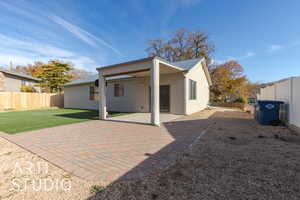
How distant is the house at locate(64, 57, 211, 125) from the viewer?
6649 millimetres

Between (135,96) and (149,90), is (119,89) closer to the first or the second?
(135,96)

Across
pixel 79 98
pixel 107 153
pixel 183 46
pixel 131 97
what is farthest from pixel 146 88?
pixel 183 46

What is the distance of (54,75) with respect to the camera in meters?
21.0

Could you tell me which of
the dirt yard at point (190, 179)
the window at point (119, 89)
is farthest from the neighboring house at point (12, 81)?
the dirt yard at point (190, 179)

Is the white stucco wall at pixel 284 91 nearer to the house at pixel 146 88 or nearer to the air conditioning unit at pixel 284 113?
the air conditioning unit at pixel 284 113

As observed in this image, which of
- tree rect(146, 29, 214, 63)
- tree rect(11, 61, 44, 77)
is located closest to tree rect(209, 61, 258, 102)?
tree rect(146, 29, 214, 63)

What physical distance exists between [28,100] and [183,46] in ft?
78.8

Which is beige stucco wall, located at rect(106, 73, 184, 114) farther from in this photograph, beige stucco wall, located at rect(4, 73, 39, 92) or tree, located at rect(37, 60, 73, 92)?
beige stucco wall, located at rect(4, 73, 39, 92)

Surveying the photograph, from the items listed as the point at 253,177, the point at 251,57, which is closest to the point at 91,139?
the point at 253,177

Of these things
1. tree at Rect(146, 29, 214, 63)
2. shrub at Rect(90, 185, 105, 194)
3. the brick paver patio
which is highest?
tree at Rect(146, 29, 214, 63)

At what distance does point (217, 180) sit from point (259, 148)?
90.7 inches

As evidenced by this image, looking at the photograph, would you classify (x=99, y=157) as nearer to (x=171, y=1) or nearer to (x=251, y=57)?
(x=171, y=1)

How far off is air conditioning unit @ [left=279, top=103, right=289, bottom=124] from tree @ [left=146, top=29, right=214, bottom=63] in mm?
16850

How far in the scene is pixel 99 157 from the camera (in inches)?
114
